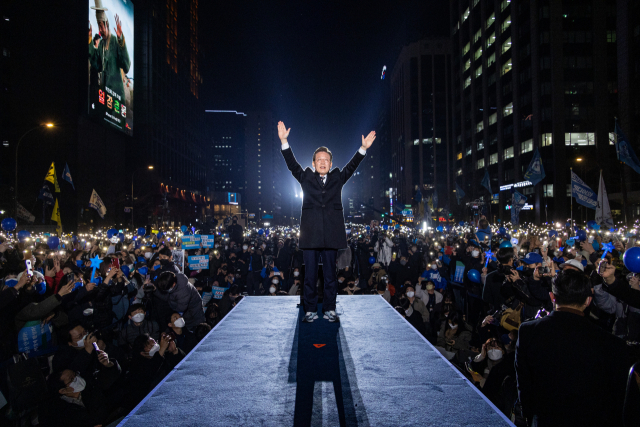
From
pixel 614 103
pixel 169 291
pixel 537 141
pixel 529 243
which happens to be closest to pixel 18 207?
pixel 169 291

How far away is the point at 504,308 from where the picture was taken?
6.54 meters

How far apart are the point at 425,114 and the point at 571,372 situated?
115m

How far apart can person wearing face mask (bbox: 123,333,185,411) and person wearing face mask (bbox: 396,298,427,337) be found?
5.43m

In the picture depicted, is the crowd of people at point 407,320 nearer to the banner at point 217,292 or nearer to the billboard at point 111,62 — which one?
the banner at point 217,292

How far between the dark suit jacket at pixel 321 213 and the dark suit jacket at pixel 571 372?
2296mm

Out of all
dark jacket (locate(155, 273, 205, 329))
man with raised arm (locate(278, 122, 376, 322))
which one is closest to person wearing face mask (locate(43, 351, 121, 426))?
dark jacket (locate(155, 273, 205, 329))

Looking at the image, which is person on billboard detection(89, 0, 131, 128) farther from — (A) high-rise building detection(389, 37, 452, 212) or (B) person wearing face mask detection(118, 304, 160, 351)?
(A) high-rise building detection(389, 37, 452, 212)

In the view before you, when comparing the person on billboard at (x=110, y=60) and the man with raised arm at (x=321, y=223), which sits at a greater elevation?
the person on billboard at (x=110, y=60)

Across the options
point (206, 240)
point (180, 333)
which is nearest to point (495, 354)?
point (180, 333)

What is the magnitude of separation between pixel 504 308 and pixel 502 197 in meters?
61.0

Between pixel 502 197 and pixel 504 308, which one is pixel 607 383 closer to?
pixel 504 308

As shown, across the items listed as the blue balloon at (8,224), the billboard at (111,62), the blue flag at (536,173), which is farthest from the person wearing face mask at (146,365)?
the billboard at (111,62)

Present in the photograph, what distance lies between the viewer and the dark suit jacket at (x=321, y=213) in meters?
4.42

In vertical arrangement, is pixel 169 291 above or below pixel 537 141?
below
